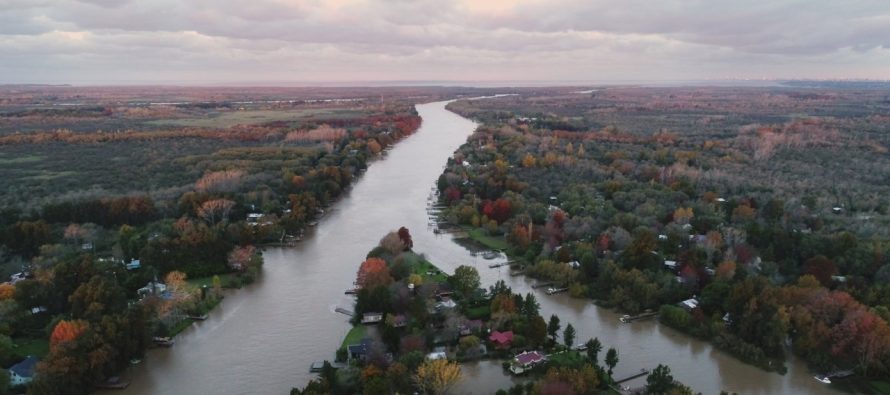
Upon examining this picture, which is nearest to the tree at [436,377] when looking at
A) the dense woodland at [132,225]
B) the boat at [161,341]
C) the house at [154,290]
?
the dense woodland at [132,225]

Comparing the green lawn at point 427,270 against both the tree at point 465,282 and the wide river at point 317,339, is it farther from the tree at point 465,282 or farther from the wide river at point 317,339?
the tree at point 465,282

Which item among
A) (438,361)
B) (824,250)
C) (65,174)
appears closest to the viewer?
(438,361)

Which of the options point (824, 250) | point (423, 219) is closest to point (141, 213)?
point (423, 219)

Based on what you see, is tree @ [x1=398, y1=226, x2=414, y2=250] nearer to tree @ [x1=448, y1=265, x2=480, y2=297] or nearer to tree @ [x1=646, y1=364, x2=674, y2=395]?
tree @ [x1=448, y1=265, x2=480, y2=297]

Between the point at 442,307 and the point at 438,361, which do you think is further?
the point at 442,307

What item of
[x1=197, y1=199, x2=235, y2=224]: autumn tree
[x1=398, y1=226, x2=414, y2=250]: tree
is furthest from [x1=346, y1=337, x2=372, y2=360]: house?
[x1=197, y1=199, x2=235, y2=224]: autumn tree

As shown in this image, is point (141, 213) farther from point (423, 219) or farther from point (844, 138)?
point (844, 138)
